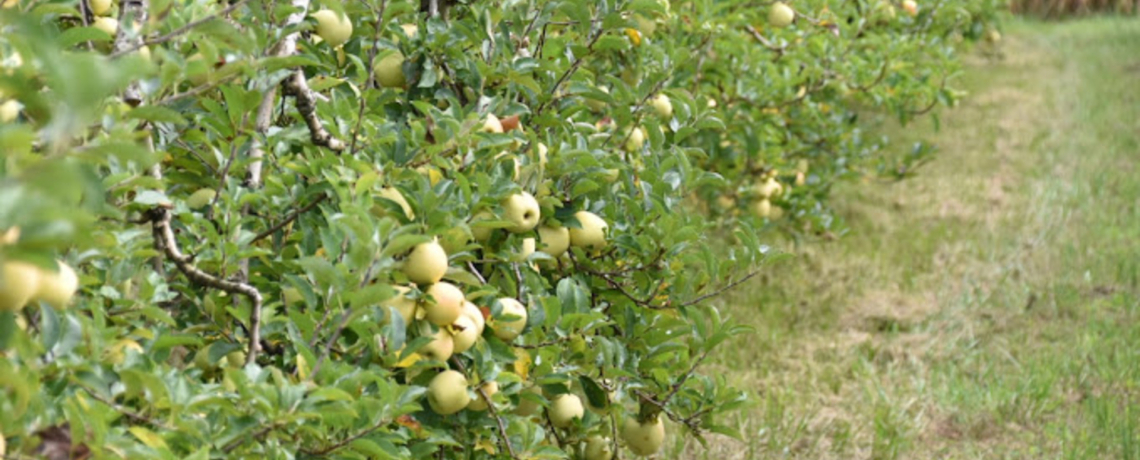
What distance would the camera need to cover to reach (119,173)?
1.38 meters

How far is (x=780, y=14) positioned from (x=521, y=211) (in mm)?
1946

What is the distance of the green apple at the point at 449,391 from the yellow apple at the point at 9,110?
0.64 meters

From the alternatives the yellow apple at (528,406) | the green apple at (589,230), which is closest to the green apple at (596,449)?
the yellow apple at (528,406)

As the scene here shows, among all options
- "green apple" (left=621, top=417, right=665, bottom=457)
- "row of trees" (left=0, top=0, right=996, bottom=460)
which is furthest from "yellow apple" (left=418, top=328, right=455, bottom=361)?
"green apple" (left=621, top=417, right=665, bottom=457)

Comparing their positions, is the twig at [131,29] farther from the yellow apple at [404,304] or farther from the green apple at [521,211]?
the green apple at [521,211]

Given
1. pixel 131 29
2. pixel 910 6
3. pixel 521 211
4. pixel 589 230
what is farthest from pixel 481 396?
pixel 910 6

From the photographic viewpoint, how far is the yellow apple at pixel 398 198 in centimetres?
165

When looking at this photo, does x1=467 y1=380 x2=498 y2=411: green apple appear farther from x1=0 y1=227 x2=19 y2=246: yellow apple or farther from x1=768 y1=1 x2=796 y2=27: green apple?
x1=768 y1=1 x2=796 y2=27: green apple

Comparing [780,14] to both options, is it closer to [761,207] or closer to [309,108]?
[761,207]

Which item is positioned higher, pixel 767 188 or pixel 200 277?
pixel 200 277

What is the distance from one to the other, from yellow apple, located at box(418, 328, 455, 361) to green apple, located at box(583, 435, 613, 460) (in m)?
0.65

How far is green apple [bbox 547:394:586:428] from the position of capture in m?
2.07

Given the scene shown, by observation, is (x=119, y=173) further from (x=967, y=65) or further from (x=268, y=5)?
(x=967, y=65)

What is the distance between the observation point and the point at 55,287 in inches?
42.6
